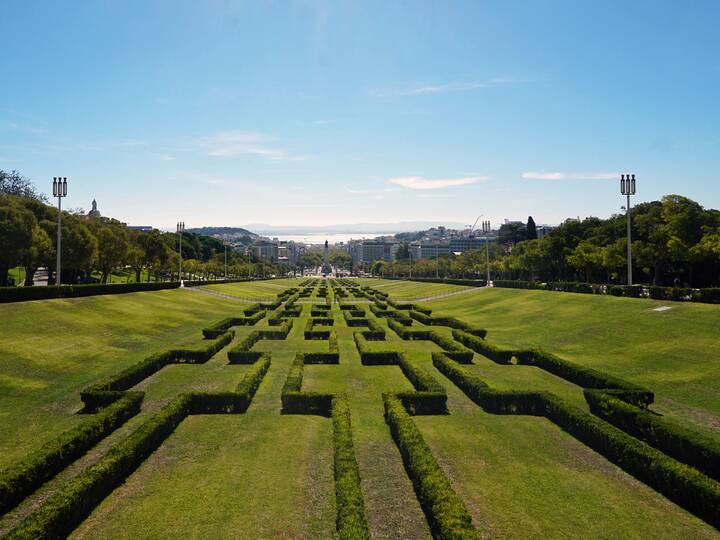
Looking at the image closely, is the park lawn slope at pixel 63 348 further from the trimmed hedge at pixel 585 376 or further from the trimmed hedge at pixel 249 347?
the trimmed hedge at pixel 585 376

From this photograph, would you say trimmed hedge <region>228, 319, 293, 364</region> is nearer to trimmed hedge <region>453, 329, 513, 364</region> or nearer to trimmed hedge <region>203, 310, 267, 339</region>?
trimmed hedge <region>203, 310, 267, 339</region>

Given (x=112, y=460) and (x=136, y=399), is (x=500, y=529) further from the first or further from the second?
(x=136, y=399)

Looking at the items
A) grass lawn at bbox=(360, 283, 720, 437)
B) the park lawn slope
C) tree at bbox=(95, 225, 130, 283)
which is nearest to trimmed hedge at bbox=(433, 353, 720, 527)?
grass lawn at bbox=(360, 283, 720, 437)

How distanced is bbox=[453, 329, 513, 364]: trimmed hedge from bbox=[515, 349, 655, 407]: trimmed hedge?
0.69 meters

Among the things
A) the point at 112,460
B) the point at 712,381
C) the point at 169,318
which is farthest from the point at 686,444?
the point at 169,318

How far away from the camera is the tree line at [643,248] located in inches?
2438

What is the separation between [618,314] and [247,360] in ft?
90.5

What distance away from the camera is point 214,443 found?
16.5m

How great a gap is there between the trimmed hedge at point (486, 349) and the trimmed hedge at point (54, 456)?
805 inches

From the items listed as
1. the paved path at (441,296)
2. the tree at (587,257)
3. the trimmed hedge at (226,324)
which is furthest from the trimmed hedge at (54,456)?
the tree at (587,257)

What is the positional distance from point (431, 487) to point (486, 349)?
822 inches

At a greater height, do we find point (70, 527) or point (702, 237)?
point (702, 237)

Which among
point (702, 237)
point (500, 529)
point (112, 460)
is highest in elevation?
point (702, 237)

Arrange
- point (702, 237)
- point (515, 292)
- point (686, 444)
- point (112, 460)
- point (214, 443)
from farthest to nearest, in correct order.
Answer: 1. point (515, 292)
2. point (702, 237)
3. point (214, 443)
4. point (686, 444)
5. point (112, 460)
